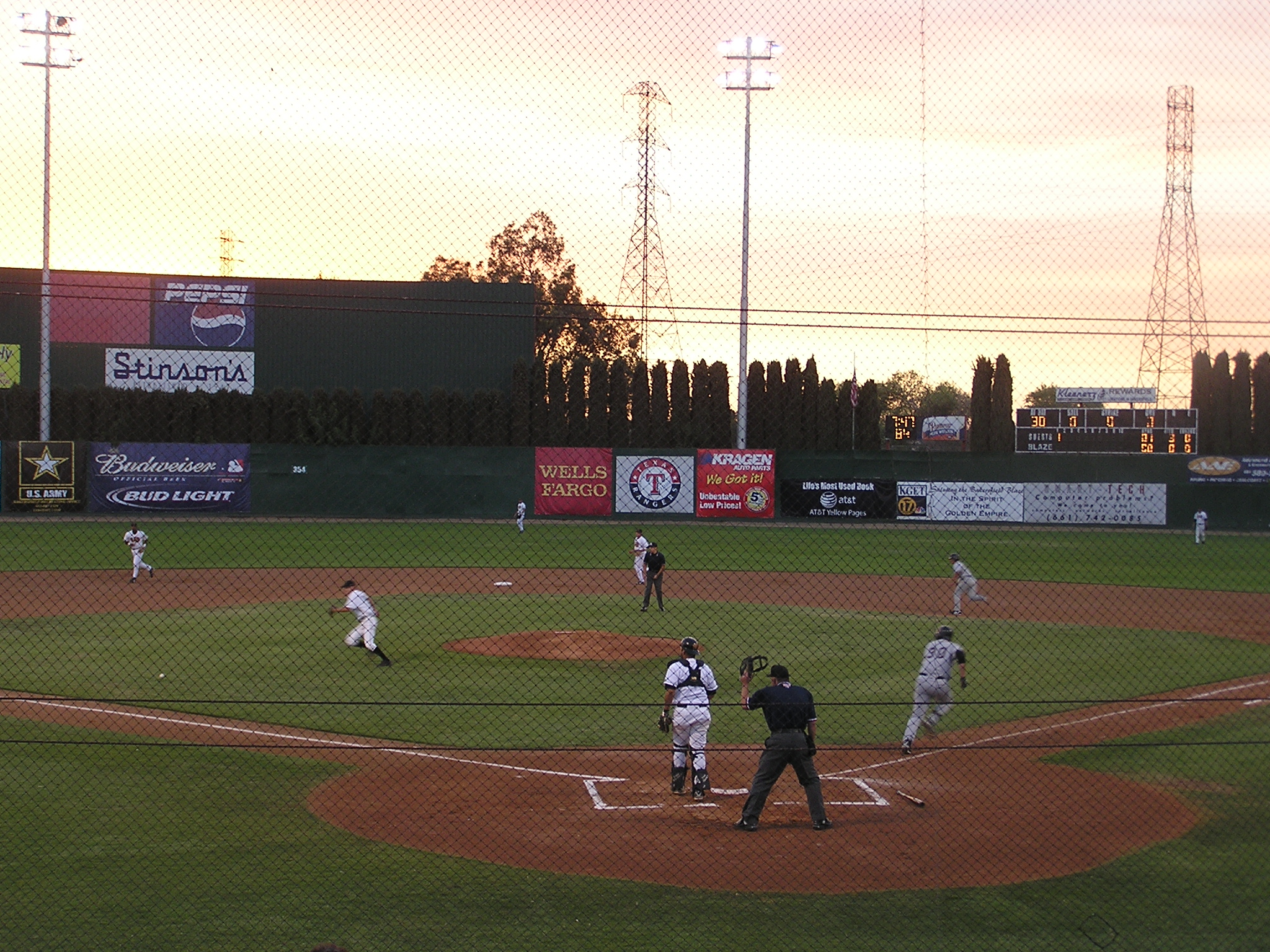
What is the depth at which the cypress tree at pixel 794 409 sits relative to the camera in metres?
40.0

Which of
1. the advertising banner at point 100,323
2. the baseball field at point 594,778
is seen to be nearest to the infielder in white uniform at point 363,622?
the baseball field at point 594,778

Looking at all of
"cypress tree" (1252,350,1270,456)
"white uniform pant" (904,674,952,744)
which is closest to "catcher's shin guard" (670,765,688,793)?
"white uniform pant" (904,674,952,744)

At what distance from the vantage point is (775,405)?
44.1 m

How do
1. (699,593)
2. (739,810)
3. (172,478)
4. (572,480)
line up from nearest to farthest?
(739,810), (699,593), (172,478), (572,480)

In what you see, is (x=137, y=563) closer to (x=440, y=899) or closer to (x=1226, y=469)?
(x=440, y=899)

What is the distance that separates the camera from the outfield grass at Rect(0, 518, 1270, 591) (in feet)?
119

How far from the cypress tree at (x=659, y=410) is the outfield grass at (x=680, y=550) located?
395 centimetres

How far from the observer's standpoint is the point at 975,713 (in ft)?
56.8

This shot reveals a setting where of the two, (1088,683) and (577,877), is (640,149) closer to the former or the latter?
(577,877)

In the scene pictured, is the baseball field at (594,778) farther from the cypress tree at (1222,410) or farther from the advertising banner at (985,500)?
the advertising banner at (985,500)

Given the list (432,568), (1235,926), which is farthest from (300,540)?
(1235,926)

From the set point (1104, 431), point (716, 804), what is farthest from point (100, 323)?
point (716, 804)

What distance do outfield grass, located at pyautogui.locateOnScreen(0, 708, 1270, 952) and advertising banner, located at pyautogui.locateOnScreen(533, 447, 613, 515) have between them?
119 feet

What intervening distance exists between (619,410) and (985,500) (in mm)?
15554
